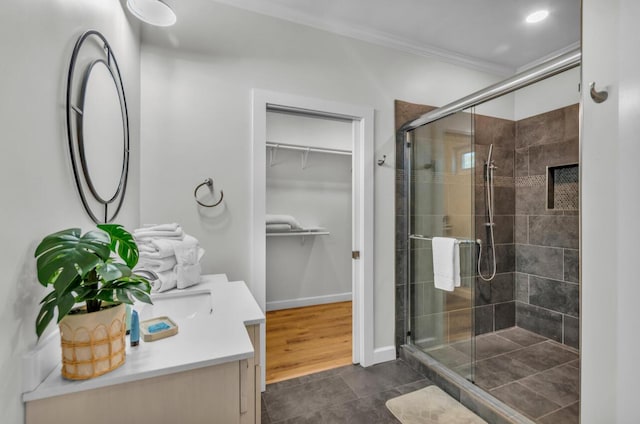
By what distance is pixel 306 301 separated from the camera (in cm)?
370

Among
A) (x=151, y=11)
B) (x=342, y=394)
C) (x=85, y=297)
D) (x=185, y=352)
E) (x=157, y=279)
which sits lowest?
Answer: (x=342, y=394)

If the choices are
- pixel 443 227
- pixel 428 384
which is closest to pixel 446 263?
pixel 443 227

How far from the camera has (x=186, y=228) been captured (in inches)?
75.0

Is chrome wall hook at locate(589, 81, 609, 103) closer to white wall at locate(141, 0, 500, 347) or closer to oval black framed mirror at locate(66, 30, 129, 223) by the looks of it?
white wall at locate(141, 0, 500, 347)

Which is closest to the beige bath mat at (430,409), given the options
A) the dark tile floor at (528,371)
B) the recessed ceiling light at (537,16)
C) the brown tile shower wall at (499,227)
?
the dark tile floor at (528,371)

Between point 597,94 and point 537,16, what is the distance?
64.9 inches

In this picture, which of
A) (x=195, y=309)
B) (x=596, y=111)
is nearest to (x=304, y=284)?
(x=195, y=309)

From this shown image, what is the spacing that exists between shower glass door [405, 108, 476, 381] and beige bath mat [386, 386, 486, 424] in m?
0.25

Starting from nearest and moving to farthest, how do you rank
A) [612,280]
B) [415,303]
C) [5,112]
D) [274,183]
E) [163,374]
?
[5,112], [163,374], [612,280], [415,303], [274,183]

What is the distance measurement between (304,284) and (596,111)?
10.4 ft

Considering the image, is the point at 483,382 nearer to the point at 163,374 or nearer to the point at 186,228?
the point at 163,374

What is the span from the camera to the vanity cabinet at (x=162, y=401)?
2.45ft

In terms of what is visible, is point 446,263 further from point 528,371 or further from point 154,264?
point 154,264

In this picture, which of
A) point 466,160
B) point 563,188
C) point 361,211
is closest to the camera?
point 466,160
